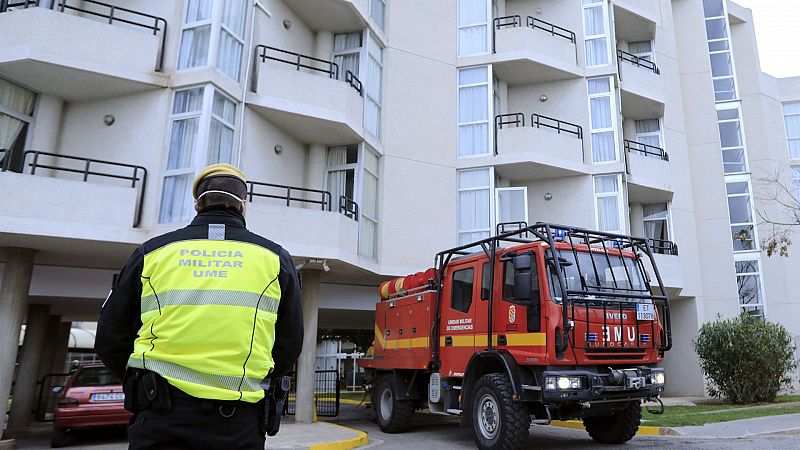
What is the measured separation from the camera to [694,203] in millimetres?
22141

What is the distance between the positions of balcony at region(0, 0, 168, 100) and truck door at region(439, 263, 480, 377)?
685 cm

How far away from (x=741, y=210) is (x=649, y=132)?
6.07m

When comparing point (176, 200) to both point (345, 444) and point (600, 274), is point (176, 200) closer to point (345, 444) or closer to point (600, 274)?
point (345, 444)

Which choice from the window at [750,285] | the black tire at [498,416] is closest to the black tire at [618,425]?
the black tire at [498,416]

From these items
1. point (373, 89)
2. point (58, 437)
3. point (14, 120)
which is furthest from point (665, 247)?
point (14, 120)

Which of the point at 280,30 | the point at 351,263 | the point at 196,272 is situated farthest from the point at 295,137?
the point at 196,272

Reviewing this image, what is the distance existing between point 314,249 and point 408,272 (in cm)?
374

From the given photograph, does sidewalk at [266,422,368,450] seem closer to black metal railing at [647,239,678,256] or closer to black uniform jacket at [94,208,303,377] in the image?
black uniform jacket at [94,208,303,377]

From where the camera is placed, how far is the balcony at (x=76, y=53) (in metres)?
10.7

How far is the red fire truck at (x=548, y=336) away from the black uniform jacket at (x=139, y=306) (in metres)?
5.74

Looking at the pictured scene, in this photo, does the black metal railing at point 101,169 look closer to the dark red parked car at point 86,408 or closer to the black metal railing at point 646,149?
the dark red parked car at point 86,408

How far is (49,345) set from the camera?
17406 mm

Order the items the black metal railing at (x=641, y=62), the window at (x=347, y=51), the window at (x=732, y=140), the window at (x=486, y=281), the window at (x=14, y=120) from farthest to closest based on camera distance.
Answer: the window at (x=732, y=140) → the black metal railing at (x=641, y=62) → the window at (x=347, y=51) → the window at (x=14, y=120) → the window at (x=486, y=281)

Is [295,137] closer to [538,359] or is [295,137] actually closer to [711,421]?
[538,359]
